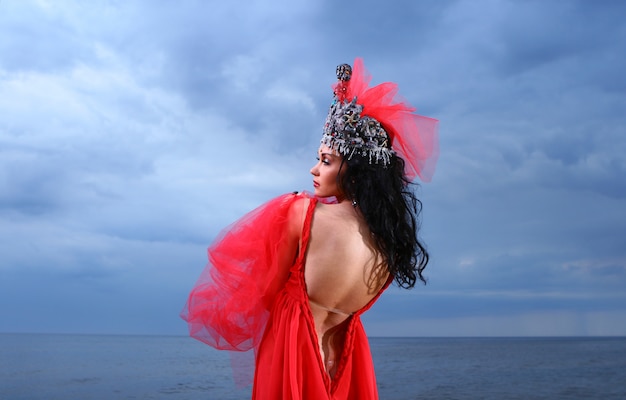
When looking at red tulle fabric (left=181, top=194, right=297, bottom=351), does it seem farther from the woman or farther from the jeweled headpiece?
the jeweled headpiece

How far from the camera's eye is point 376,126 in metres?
3.00

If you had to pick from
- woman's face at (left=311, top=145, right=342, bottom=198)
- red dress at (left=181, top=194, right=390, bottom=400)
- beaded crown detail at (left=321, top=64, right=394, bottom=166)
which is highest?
beaded crown detail at (left=321, top=64, right=394, bottom=166)

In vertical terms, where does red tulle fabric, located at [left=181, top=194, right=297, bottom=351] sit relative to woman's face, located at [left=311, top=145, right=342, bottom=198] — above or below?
below

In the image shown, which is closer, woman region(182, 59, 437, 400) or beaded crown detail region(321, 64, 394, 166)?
woman region(182, 59, 437, 400)

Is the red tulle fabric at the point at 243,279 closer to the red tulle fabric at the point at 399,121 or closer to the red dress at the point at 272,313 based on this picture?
the red dress at the point at 272,313

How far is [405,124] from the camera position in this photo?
3131 mm

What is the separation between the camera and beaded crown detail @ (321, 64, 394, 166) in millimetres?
2971

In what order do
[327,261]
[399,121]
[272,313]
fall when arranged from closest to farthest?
[327,261] → [272,313] → [399,121]

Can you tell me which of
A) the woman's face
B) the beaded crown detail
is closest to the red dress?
the woman's face

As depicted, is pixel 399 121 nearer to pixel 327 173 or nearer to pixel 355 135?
pixel 355 135

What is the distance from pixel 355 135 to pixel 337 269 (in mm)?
604

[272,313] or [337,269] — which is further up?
[337,269]

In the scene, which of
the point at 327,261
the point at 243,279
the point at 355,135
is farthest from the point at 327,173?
the point at 243,279

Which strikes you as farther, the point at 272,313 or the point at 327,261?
the point at 272,313
